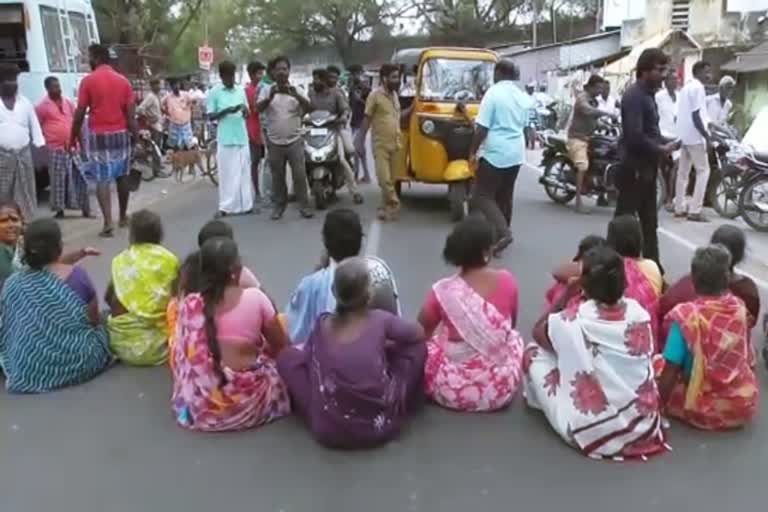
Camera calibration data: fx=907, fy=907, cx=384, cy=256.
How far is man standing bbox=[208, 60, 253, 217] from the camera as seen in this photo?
1113 centimetres

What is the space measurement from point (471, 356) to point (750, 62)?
1933cm

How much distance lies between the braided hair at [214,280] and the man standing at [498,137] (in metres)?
4.38

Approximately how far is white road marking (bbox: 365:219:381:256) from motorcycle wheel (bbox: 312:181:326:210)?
41.5 inches

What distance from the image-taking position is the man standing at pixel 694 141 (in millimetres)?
10539

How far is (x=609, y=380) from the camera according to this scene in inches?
163

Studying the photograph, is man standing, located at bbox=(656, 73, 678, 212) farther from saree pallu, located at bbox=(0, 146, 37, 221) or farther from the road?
saree pallu, located at bbox=(0, 146, 37, 221)

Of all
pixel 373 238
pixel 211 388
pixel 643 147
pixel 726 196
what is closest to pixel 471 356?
pixel 211 388

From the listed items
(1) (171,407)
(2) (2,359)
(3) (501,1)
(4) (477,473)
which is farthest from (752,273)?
(3) (501,1)

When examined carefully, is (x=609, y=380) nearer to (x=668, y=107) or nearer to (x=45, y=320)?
(x=45, y=320)

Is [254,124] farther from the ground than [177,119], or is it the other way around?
[254,124]

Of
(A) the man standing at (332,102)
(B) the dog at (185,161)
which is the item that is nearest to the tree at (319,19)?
(B) the dog at (185,161)

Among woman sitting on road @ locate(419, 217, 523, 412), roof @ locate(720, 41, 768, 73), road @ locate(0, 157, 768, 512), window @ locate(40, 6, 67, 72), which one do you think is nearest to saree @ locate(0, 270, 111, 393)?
road @ locate(0, 157, 768, 512)

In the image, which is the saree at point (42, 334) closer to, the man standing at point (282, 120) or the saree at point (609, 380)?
the saree at point (609, 380)

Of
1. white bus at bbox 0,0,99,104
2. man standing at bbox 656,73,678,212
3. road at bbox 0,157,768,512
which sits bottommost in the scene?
road at bbox 0,157,768,512
